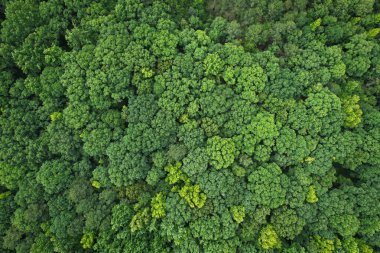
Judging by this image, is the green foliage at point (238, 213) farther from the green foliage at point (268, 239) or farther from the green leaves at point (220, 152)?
the green leaves at point (220, 152)

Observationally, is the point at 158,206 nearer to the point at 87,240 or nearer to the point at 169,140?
the point at 169,140

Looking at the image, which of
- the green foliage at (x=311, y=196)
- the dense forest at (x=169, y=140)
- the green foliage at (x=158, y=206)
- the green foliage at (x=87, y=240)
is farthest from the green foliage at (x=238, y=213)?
the green foliage at (x=87, y=240)

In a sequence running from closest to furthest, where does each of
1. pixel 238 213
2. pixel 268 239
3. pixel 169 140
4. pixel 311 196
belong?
1. pixel 268 239
2. pixel 238 213
3. pixel 311 196
4. pixel 169 140

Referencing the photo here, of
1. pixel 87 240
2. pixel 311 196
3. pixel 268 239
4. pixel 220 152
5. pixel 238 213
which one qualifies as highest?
pixel 220 152

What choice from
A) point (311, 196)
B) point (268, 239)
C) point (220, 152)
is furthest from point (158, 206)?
point (311, 196)

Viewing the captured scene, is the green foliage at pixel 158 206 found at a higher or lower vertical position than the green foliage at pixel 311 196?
higher

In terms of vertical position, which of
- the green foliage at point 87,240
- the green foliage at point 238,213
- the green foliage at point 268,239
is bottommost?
the green foliage at point 268,239

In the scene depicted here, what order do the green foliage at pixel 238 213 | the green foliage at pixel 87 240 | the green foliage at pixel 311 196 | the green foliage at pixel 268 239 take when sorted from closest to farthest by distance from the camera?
the green foliage at pixel 268 239, the green foliage at pixel 238 213, the green foliage at pixel 87 240, the green foliage at pixel 311 196

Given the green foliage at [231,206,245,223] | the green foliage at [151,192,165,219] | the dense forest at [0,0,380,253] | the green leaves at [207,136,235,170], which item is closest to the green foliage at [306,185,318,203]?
the dense forest at [0,0,380,253]

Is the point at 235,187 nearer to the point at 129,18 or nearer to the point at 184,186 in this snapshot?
the point at 184,186

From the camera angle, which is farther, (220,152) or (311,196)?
(311,196)

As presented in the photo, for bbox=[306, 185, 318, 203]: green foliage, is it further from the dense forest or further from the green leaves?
the green leaves
